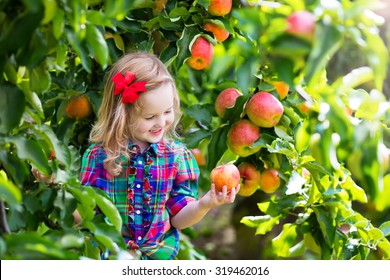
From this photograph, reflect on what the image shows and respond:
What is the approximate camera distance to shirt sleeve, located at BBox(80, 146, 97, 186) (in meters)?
1.89

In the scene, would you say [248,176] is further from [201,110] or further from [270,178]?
[201,110]

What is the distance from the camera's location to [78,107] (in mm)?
2146

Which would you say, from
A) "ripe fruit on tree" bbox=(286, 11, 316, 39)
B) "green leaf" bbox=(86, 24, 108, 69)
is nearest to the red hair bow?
"green leaf" bbox=(86, 24, 108, 69)

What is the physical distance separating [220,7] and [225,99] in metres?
0.26

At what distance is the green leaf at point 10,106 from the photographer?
1.21 m

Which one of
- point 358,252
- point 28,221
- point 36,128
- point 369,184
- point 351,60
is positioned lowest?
point 351,60

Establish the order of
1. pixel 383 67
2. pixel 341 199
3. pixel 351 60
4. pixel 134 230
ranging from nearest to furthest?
1. pixel 383 67
2. pixel 134 230
3. pixel 341 199
4. pixel 351 60

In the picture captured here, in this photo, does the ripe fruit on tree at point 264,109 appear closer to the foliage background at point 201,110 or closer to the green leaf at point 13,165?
the foliage background at point 201,110

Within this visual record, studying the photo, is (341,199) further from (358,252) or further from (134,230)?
(134,230)

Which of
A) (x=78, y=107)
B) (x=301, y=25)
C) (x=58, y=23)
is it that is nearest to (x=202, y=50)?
(x=78, y=107)

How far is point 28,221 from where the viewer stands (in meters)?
1.46

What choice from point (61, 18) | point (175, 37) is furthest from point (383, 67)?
point (175, 37)

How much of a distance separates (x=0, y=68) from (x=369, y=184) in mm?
586

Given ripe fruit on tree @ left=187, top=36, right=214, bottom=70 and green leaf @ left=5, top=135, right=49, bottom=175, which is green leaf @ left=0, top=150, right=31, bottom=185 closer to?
green leaf @ left=5, top=135, right=49, bottom=175
